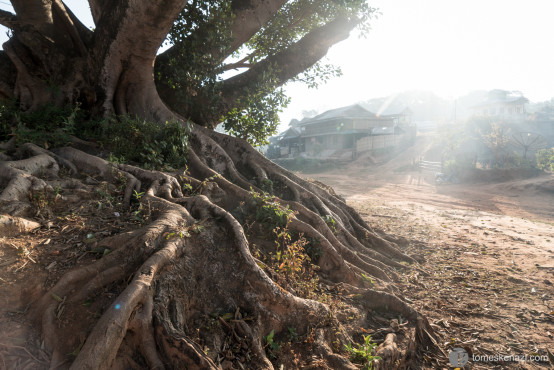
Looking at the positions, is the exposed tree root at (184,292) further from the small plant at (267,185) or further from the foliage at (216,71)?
the foliage at (216,71)

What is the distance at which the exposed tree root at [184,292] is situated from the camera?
259 cm

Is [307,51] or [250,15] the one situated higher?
[250,15]

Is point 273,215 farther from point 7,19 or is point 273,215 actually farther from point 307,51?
point 7,19

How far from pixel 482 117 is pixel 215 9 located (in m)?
28.1

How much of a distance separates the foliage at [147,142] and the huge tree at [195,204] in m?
0.44

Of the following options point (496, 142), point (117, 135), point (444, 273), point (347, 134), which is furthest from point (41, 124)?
point (347, 134)

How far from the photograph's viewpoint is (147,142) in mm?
5723

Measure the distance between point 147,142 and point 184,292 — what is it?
138 inches

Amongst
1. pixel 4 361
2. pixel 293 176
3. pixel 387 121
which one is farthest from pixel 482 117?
pixel 4 361

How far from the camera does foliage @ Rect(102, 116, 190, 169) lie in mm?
5586

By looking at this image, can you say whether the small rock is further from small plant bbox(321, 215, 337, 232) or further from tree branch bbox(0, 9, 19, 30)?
tree branch bbox(0, 9, 19, 30)

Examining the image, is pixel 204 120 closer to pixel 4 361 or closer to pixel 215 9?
pixel 215 9

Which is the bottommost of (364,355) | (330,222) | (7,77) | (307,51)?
(364,355)

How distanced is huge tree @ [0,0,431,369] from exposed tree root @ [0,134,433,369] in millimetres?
15
